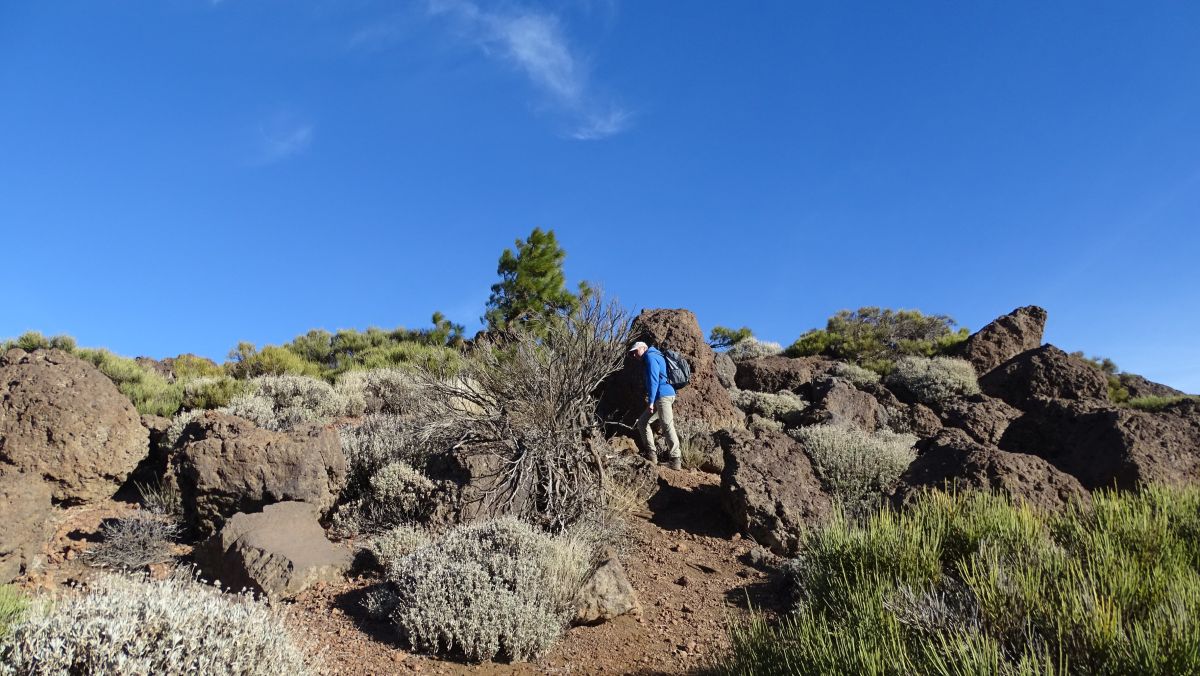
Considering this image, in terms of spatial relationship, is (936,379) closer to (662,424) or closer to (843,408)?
(843,408)

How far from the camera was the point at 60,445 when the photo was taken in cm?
753

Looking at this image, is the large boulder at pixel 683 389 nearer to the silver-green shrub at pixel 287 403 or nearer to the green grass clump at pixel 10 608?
the silver-green shrub at pixel 287 403

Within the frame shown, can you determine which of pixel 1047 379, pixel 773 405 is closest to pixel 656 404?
pixel 773 405

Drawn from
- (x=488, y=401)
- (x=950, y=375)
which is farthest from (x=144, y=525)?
(x=950, y=375)

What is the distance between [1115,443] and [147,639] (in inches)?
322

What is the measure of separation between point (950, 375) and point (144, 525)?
14299mm

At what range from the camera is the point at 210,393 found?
468 inches

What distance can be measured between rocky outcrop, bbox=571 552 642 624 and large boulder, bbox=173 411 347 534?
3.25 meters

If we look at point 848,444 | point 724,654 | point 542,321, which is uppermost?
point 542,321

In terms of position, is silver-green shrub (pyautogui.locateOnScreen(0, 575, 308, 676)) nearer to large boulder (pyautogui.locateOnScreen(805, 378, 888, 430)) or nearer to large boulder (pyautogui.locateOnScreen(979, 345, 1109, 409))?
large boulder (pyautogui.locateOnScreen(805, 378, 888, 430))

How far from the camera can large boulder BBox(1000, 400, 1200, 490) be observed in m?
7.00

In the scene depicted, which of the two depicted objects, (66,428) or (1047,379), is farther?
(1047,379)

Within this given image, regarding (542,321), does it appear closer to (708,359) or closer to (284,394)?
(708,359)

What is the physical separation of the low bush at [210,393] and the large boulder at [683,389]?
593cm
